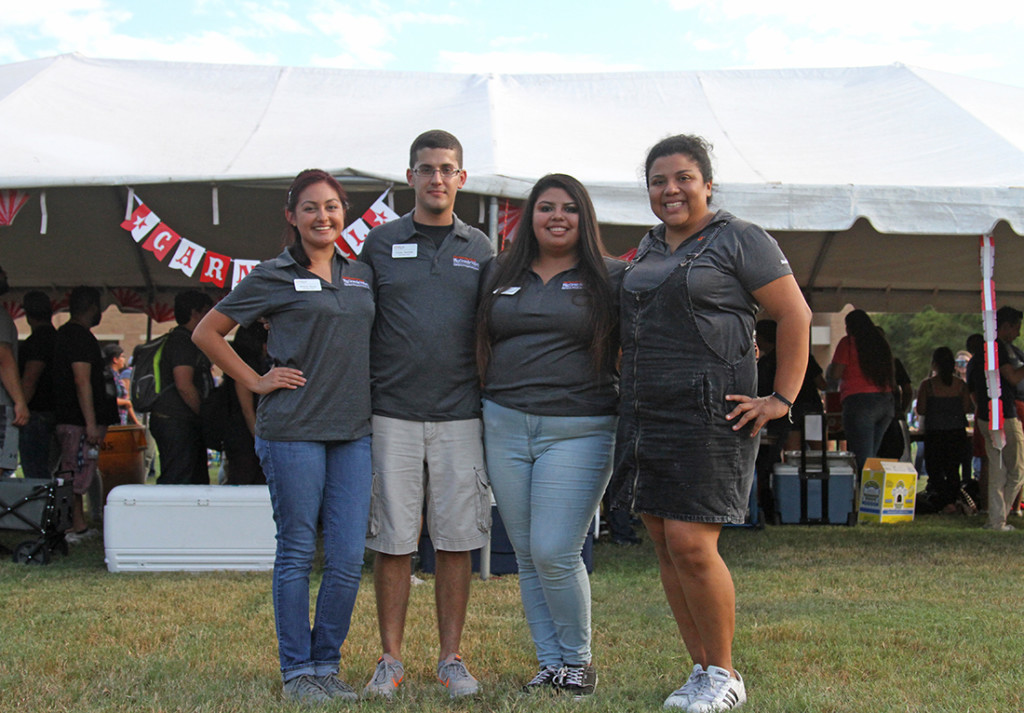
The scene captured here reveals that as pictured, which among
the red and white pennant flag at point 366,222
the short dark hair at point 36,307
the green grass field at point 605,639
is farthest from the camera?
the short dark hair at point 36,307

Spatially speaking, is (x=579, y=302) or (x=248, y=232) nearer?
(x=579, y=302)

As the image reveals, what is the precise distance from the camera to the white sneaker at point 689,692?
9.54 feet

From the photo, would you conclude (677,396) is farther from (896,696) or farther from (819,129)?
(819,129)

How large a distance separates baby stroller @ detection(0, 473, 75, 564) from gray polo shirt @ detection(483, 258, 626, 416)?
3.97 m

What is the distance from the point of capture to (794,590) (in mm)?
4926

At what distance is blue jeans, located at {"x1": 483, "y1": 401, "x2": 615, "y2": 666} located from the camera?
301 centimetres

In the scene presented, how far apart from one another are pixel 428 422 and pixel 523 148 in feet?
11.7

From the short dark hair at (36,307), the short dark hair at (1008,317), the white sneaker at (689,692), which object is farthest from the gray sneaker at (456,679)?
the short dark hair at (1008,317)

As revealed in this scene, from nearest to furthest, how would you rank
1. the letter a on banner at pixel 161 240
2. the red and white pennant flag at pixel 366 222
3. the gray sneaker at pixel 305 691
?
1. the gray sneaker at pixel 305 691
2. the red and white pennant flag at pixel 366 222
3. the letter a on banner at pixel 161 240

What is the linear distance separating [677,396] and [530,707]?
1.03 meters

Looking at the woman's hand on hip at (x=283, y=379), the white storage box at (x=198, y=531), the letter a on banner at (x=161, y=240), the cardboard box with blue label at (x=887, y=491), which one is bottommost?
the cardboard box with blue label at (x=887, y=491)

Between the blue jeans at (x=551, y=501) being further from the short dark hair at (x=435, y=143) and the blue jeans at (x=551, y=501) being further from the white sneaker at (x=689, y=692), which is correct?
the short dark hair at (x=435, y=143)

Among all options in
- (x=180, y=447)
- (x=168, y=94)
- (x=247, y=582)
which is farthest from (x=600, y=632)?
(x=168, y=94)

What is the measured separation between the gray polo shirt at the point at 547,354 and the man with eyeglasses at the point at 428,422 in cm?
15
